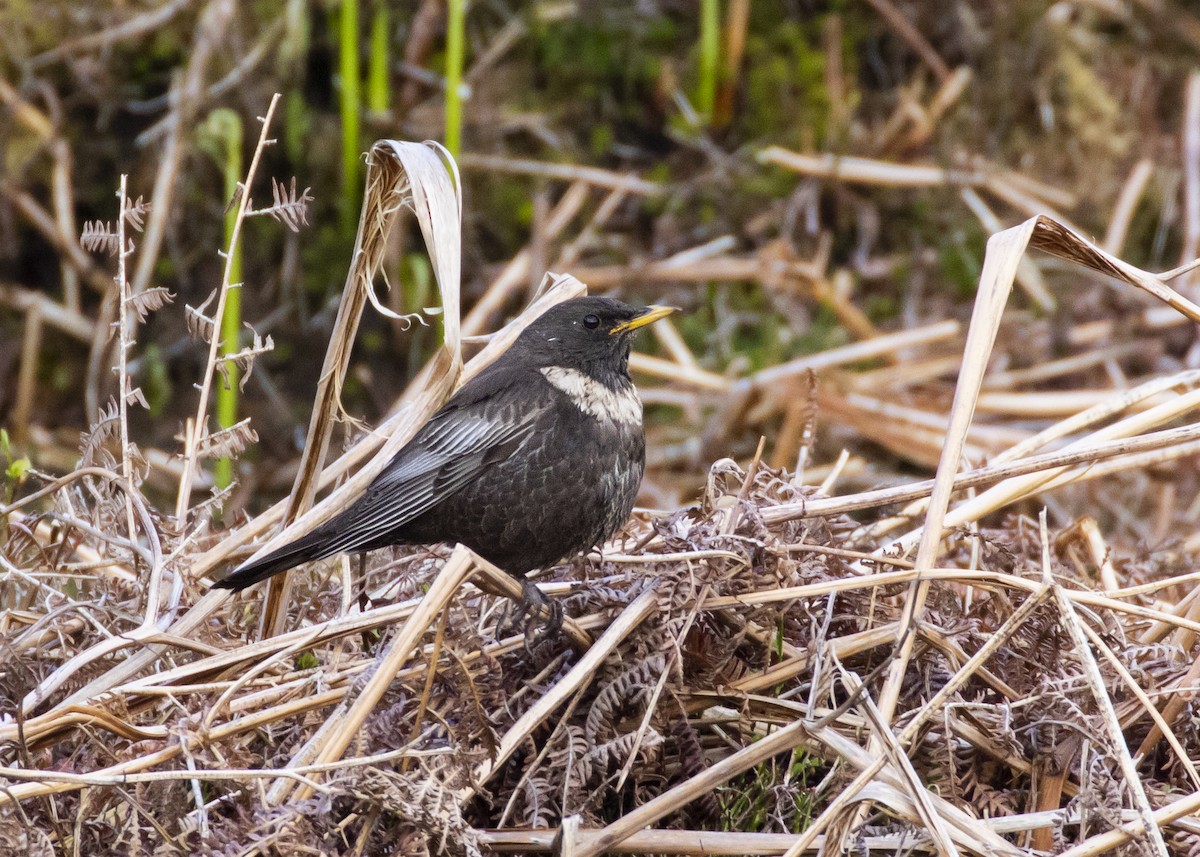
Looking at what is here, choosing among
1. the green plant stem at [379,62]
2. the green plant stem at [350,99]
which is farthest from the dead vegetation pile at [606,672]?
the green plant stem at [379,62]

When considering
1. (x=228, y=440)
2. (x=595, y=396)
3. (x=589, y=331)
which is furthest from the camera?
(x=589, y=331)

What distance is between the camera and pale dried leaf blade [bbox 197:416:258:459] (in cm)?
301

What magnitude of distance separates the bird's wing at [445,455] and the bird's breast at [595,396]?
3.8 inches

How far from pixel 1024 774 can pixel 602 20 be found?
5504 millimetres

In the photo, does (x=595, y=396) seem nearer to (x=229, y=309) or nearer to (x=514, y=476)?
(x=514, y=476)

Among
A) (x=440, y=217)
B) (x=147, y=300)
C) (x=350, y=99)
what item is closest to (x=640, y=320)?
(x=440, y=217)

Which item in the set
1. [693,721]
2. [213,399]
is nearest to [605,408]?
[693,721]

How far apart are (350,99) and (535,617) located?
4294 millimetres

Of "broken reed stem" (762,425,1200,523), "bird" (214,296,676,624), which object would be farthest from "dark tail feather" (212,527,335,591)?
"broken reed stem" (762,425,1200,523)

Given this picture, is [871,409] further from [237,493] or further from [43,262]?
[43,262]

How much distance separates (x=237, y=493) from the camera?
19.9 ft

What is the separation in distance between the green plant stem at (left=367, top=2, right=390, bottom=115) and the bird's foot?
14.5 ft

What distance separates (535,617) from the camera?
2.85 metres

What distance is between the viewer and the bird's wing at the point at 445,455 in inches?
128
